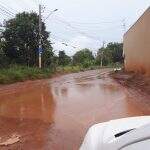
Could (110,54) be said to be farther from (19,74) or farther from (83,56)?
(19,74)

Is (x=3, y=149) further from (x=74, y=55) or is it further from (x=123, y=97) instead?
(x=74, y=55)

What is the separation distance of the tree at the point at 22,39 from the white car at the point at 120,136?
36101 millimetres

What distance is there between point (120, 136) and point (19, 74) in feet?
93.7

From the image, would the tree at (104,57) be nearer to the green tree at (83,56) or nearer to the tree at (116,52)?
the green tree at (83,56)

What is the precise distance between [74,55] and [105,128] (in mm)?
94220

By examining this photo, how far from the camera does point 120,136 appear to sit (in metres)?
2.91

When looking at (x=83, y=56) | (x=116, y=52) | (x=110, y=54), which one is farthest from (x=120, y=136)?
(x=116, y=52)

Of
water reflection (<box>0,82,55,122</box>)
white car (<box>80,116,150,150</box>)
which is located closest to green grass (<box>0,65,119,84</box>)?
water reflection (<box>0,82,55,122</box>)

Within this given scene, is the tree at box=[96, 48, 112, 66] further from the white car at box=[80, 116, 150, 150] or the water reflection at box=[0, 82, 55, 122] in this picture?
the white car at box=[80, 116, 150, 150]

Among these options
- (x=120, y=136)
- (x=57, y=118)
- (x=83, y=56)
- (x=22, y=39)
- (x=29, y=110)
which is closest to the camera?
(x=120, y=136)

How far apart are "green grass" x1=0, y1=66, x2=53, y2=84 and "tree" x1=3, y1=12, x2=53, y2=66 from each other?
2745mm

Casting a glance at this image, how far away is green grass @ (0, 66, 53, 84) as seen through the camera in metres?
28.5

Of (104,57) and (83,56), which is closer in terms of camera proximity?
(83,56)

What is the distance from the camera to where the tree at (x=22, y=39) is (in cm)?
3969
